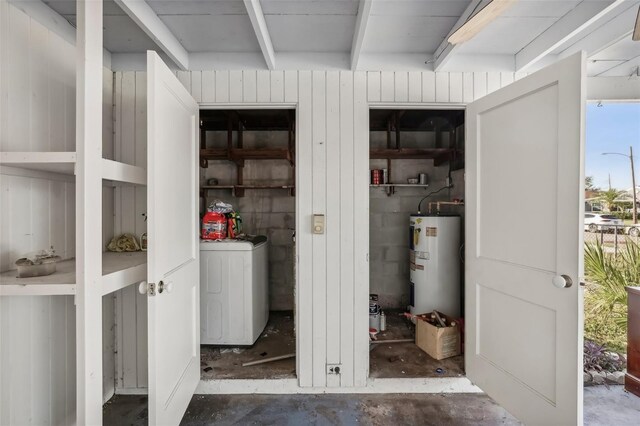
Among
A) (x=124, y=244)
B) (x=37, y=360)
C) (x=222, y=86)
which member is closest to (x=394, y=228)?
(x=222, y=86)

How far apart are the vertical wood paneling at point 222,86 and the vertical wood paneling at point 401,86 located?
116 cm

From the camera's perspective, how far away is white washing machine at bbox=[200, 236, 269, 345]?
236 centimetres

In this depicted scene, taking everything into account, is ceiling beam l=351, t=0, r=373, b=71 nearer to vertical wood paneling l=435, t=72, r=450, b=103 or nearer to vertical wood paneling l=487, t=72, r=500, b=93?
vertical wood paneling l=435, t=72, r=450, b=103

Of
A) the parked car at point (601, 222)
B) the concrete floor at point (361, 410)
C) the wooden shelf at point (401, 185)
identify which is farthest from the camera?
the wooden shelf at point (401, 185)

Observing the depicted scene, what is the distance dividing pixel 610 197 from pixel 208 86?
11.6 ft

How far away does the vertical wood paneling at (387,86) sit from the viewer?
188 cm

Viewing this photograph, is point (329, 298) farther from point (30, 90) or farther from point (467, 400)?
point (30, 90)

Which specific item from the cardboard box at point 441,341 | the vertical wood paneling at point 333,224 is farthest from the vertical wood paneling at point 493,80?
the cardboard box at point 441,341

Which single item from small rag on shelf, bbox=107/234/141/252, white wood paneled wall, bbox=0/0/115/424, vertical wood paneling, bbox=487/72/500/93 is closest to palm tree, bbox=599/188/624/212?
vertical wood paneling, bbox=487/72/500/93

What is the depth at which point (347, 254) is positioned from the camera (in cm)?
188

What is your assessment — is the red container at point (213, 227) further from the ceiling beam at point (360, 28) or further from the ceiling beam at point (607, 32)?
the ceiling beam at point (607, 32)

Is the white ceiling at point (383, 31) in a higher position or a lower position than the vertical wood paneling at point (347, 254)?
higher

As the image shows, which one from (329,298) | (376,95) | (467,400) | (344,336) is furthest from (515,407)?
(376,95)

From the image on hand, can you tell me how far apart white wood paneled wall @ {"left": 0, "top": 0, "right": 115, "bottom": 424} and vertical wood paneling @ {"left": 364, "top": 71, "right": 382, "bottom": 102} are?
1.71 meters
